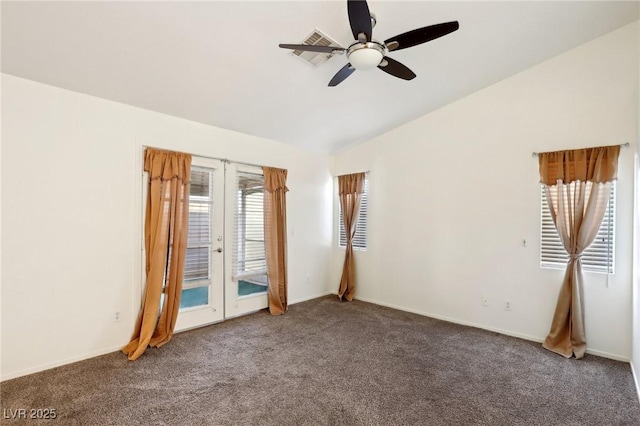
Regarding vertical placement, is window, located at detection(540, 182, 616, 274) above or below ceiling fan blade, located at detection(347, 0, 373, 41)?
below

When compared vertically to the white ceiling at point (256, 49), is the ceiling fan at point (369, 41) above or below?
below

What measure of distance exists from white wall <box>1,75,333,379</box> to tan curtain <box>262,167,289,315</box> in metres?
1.39

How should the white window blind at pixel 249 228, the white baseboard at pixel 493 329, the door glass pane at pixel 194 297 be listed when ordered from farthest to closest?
the white window blind at pixel 249 228 < the door glass pane at pixel 194 297 < the white baseboard at pixel 493 329

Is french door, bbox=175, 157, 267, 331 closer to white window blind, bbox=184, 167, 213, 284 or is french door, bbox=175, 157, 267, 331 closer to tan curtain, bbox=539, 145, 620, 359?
white window blind, bbox=184, 167, 213, 284

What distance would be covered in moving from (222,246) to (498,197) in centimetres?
370

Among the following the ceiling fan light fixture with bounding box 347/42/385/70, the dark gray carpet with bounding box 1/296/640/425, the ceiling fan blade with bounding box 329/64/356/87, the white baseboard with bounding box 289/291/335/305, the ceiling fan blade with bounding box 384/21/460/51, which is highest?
the ceiling fan blade with bounding box 384/21/460/51

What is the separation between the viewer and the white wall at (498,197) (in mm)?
3105

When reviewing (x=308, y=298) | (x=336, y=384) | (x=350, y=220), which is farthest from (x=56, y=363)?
(x=350, y=220)

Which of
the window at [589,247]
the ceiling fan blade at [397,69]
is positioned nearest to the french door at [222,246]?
the ceiling fan blade at [397,69]

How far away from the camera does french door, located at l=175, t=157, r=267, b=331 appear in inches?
150

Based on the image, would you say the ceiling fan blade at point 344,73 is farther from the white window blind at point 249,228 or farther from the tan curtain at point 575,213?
the tan curtain at point 575,213

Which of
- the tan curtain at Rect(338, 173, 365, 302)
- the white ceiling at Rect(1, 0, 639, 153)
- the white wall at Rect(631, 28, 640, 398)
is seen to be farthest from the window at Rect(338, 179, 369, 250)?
the white wall at Rect(631, 28, 640, 398)

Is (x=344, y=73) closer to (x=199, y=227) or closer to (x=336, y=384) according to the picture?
(x=199, y=227)

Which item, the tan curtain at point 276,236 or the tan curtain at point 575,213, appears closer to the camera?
the tan curtain at point 575,213
